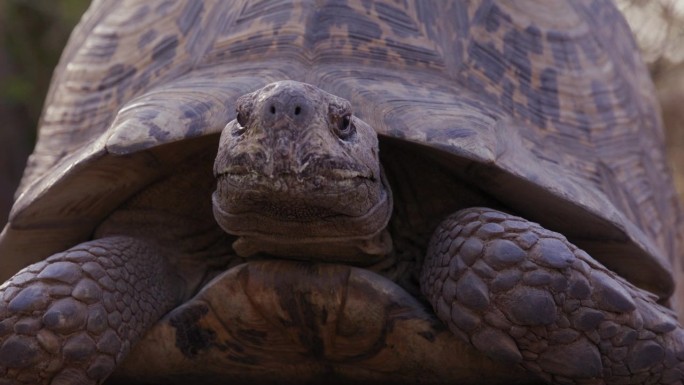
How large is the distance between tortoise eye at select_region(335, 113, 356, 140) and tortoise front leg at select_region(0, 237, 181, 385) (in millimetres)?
858

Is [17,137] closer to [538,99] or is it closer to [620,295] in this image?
[538,99]

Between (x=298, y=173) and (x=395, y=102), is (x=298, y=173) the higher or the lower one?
Result: the lower one

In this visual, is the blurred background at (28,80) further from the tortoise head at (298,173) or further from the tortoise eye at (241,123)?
the tortoise eye at (241,123)

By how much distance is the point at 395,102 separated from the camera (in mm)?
2846

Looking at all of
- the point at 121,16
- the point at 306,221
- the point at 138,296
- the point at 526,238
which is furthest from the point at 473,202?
the point at 121,16

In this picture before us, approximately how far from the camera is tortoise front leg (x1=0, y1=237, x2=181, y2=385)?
2.59m

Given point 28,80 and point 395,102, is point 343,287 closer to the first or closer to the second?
point 395,102

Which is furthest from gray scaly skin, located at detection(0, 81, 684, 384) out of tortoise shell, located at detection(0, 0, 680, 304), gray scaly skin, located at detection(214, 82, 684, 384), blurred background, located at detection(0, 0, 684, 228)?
blurred background, located at detection(0, 0, 684, 228)

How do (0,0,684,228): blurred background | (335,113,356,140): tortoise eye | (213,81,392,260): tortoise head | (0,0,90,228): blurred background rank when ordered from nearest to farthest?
(213,81,392,260): tortoise head, (335,113,356,140): tortoise eye, (0,0,684,228): blurred background, (0,0,90,228): blurred background

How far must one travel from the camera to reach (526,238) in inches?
101

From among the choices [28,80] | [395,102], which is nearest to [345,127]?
[395,102]

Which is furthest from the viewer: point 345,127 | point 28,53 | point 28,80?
point 28,53

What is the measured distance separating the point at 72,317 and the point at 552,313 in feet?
4.07

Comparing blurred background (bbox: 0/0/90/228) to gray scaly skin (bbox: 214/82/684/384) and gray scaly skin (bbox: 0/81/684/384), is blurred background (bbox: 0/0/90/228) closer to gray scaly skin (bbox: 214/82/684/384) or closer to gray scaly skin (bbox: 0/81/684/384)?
gray scaly skin (bbox: 0/81/684/384)
